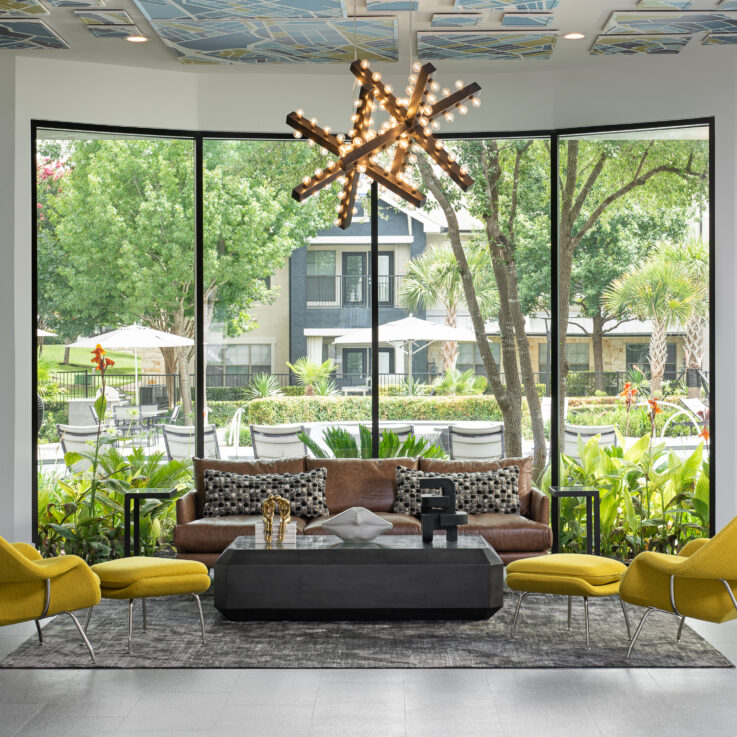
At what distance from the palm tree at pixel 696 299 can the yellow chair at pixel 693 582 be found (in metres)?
2.63

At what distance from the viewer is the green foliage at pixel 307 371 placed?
24.5 feet

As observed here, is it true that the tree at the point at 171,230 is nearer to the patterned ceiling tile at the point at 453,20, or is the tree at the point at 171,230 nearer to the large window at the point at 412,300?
the large window at the point at 412,300

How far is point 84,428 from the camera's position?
7129 mm

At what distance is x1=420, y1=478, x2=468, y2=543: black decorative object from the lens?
5625mm

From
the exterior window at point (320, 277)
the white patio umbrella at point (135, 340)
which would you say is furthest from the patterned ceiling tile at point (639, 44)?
the white patio umbrella at point (135, 340)

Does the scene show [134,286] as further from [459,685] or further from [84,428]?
[459,685]

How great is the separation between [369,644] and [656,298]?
3.62 metres

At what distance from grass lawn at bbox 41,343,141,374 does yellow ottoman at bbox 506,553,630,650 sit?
3442 mm

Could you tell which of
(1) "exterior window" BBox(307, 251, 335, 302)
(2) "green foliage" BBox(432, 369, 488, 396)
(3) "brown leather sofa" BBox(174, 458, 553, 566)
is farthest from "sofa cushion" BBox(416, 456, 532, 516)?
(1) "exterior window" BBox(307, 251, 335, 302)

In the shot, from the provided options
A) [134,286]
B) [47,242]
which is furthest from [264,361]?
[47,242]

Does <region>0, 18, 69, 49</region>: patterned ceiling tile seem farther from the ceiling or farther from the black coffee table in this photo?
the black coffee table

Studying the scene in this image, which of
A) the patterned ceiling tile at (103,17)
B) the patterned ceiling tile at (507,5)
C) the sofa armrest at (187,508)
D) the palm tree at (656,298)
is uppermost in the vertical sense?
the patterned ceiling tile at (103,17)

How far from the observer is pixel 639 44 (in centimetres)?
644

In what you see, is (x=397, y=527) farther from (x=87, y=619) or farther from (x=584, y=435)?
(x=87, y=619)
